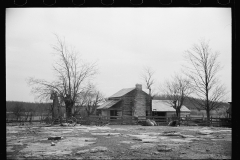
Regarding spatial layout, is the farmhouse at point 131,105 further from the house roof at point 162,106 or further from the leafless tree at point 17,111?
the leafless tree at point 17,111

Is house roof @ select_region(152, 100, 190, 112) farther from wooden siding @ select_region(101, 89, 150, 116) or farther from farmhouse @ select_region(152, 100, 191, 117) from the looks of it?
wooden siding @ select_region(101, 89, 150, 116)

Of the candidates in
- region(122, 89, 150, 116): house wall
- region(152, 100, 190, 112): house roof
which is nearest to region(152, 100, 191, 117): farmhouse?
region(152, 100, 190, 112): house roof

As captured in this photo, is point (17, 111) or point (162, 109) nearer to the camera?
point (17, 111)

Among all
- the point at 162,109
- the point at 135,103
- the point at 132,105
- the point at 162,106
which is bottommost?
the point at 162,109

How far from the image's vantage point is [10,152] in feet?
25.8

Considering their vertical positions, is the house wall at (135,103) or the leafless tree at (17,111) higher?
the house wall at (135,103)

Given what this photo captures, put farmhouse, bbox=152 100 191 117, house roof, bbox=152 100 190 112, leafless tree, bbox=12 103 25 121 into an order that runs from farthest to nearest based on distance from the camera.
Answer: house roof, bbox=152 100 190 112
farmhouse, bbox=152 100 191 117
leafless tree, bbox=12 103 25 121

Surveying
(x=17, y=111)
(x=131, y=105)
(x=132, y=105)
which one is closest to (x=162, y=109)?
(x=132, y=105)

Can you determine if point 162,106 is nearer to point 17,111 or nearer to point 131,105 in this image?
point 131,105

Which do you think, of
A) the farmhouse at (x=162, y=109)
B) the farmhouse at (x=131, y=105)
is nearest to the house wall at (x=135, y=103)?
the farmhouse at (x=131, y=105)

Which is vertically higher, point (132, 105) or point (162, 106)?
point (132, 105)
